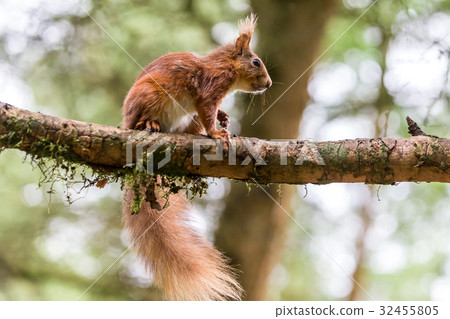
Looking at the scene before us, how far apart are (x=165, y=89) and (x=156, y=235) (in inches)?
41.8

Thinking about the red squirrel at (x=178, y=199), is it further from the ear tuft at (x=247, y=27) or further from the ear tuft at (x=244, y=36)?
the ear tuft at (x=247, y=27)

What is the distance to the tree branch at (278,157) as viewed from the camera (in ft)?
7.84

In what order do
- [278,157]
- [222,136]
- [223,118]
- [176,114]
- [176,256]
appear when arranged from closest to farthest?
A: [278,157], [222,136], [176,256], [176,114], [223,118]

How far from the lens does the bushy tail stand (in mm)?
2949

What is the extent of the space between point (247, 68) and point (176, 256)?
1.65 meters

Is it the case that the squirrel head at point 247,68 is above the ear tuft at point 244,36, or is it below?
below

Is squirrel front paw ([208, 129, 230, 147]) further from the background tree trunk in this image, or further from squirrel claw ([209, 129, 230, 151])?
the background tree trunk

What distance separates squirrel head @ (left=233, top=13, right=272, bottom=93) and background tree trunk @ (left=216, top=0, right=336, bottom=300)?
1129 mm

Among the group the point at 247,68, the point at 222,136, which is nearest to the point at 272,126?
the point at 247,68

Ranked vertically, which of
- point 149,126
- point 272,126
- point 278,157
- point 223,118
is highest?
point 272,126

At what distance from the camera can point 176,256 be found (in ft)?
9.86

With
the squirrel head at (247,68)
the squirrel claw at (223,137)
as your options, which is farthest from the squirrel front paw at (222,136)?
the squirrel head at (247,68)

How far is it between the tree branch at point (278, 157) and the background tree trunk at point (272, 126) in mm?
2235

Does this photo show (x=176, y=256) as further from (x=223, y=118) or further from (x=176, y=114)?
(x=223, y=118)
